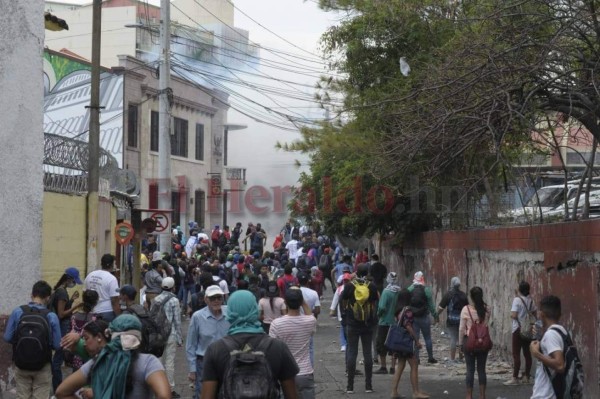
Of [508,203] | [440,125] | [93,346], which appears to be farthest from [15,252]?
[508,203]

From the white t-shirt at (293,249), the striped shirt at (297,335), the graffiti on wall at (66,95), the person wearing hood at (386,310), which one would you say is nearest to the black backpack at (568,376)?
the striped shirt at (297,335)

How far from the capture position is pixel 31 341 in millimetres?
10367

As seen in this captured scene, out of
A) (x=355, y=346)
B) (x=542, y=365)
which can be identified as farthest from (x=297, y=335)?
(x=355, y=346)

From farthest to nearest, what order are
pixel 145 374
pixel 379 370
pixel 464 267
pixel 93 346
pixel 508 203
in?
pixel 508 203, pixel 464 267, pixel 379 370, pixel 93 346, pixel 145 374

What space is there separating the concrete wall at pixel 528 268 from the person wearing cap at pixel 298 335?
12.6 feet

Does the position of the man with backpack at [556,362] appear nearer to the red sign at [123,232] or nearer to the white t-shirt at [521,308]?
the white t-shirt at [521,308]

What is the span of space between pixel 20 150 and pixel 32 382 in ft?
12.7

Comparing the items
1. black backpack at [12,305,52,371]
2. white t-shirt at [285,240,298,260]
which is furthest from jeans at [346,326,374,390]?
white t-shirt at [285,240,298,260]

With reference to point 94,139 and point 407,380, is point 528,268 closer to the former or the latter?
point 407,380

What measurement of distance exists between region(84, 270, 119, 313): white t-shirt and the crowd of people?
0.05 ft

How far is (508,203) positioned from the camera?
23016 mm

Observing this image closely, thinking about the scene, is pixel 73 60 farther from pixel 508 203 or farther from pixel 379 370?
pixel 379 370

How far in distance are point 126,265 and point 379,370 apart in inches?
446

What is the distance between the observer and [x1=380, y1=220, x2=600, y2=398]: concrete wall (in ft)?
40.2
